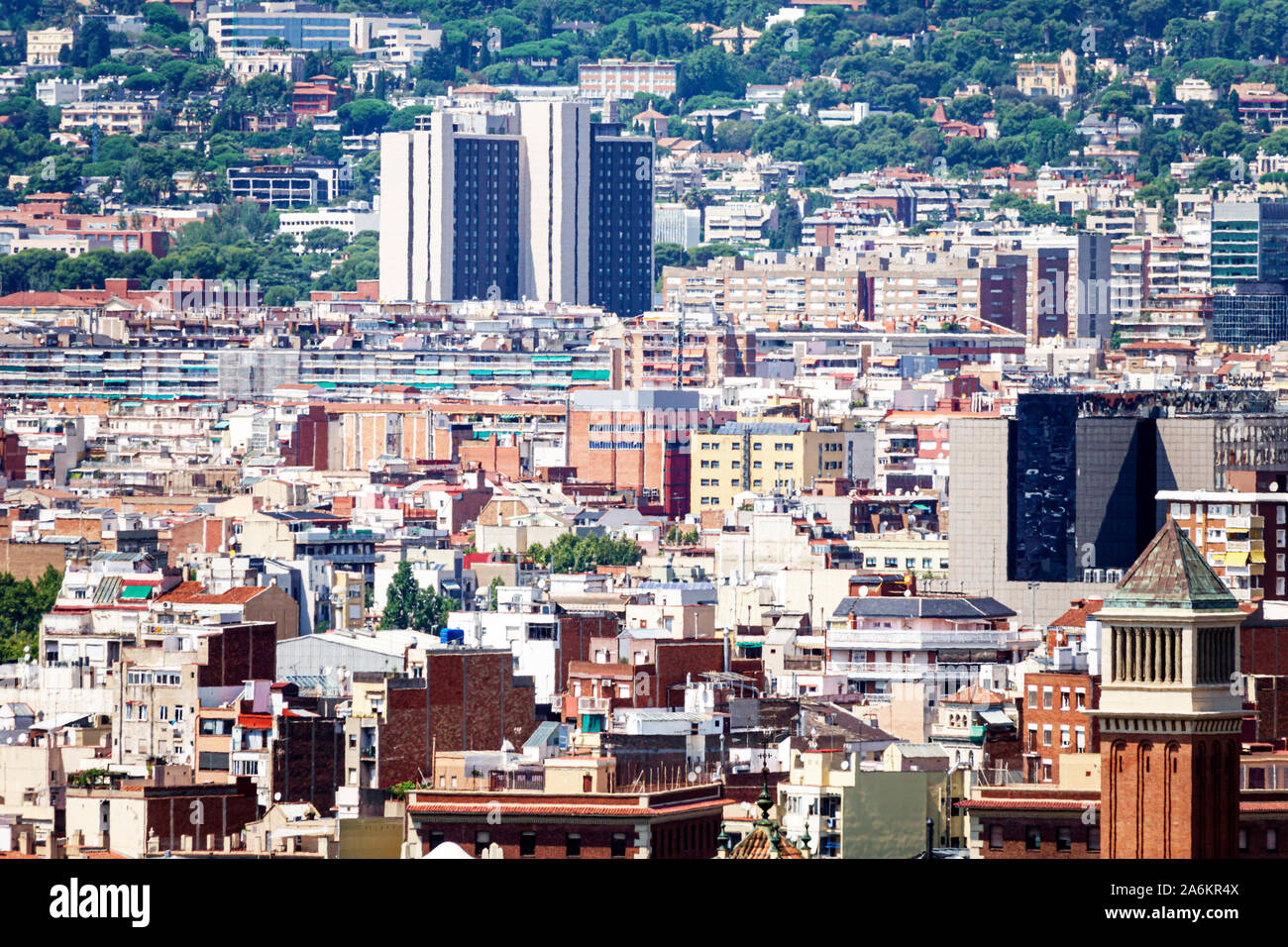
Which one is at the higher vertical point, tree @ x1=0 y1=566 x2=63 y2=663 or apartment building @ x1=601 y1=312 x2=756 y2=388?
apartment building @ x1=601 y1=312 x2=756 y2=388

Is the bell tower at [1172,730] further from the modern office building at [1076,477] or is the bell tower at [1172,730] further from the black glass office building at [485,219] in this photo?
the black glass office building at [485,219]

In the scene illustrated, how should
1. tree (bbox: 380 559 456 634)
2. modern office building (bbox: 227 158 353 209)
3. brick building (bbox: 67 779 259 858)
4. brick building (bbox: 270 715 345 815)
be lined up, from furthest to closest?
modern office building (bbox: 227 158 353 209) < tree (bbox: 380 559 456 634) < brick building (bbox: 270 715 345 815) < brick building (bbox: 67 779 259 858)

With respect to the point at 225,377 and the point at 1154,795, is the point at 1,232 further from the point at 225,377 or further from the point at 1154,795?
the point at 1154,795

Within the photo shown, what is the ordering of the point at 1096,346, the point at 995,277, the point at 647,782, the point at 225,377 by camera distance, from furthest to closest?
the point at 995,277, the point at 1096,346, the point at 225,377, the point at 647,782

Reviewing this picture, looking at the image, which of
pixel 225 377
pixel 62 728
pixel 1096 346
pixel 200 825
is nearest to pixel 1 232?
pixel 225 377

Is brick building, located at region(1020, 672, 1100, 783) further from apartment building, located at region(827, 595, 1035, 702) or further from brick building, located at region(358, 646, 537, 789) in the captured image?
apartment building, located at region(827, 595, 1035, 702)
